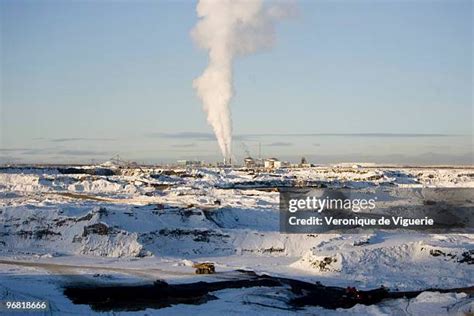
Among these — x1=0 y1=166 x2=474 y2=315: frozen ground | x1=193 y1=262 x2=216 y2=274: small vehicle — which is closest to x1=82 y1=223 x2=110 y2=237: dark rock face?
x1=0 y1=166 x2=474 y2=315: frozen ground

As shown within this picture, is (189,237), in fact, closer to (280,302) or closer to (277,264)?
(277,264)

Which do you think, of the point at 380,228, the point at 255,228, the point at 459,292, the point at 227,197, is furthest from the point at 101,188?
the point at 459,292

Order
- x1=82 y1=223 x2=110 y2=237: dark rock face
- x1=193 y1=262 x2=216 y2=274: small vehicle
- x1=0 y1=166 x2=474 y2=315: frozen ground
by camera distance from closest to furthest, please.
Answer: x1=0 y1=166 x2=474 y2=315: frozen ground, x1=193 y1=262 x2=216 y2=274: small vehicle, x1=82 y1=223 x2=110 y2=237: dark rock face

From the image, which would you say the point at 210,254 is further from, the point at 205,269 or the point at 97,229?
the point at 205,269

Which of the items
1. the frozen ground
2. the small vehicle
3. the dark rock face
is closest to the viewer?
the frozen ground

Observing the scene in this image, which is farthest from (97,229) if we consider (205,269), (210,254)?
(205,269)

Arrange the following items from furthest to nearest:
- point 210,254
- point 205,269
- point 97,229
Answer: point 97,229
point 210,254
point 205,269

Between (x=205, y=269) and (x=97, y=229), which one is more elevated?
(x=97, y=229)

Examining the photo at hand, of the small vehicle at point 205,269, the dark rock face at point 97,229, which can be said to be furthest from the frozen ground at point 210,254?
the small vehicle at point 205,269

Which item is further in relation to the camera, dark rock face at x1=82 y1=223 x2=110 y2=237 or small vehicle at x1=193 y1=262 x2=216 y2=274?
dark rock face at x1=82 y1=223 x2=110 y2=237

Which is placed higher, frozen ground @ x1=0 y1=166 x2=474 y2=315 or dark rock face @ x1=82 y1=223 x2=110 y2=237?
dark rock face @ x1=82 y1=223 x2=110 y2=237

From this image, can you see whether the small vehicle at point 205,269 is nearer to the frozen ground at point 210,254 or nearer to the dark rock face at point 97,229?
the frozen ground at point 210,254

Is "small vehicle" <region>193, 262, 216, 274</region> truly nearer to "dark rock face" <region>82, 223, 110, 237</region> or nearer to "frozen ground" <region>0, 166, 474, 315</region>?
"frozen ground" <region>0, 166, 474, 315</region>
